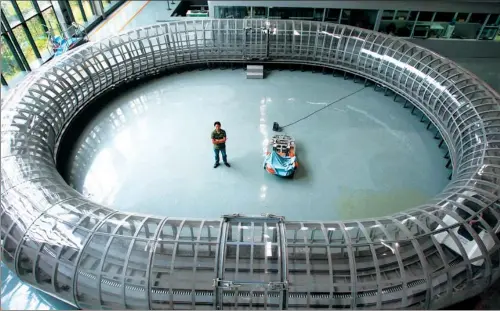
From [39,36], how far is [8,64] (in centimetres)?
230

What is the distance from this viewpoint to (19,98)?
8930 millimetres

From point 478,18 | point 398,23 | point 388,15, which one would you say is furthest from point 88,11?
point 478,18

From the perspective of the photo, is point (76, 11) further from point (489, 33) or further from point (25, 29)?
point (489, 33)

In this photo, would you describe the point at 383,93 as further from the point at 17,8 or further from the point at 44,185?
the point at 17,8

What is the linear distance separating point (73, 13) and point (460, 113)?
59.3 ft

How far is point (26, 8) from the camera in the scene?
13.5 meters

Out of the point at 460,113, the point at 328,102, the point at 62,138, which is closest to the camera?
the point at 460,113

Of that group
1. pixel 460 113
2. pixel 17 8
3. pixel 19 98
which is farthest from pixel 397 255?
pixel 17 8

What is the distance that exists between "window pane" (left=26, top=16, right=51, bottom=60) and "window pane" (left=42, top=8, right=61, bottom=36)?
0.39 meters

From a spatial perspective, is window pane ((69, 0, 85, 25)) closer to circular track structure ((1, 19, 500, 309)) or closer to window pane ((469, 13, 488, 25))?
circular track structure ((1, 19, 500, 309))

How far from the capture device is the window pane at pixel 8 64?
12305 millimetres

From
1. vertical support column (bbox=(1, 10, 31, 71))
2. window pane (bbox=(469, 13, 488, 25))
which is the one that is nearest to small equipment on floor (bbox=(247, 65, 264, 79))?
vertical support column (bbox=(1, 10, 31, 71))

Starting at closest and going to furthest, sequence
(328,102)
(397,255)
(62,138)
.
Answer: (397,255) < (62,138) < (328,102)

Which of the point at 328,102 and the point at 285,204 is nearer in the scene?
the point at 285,204
